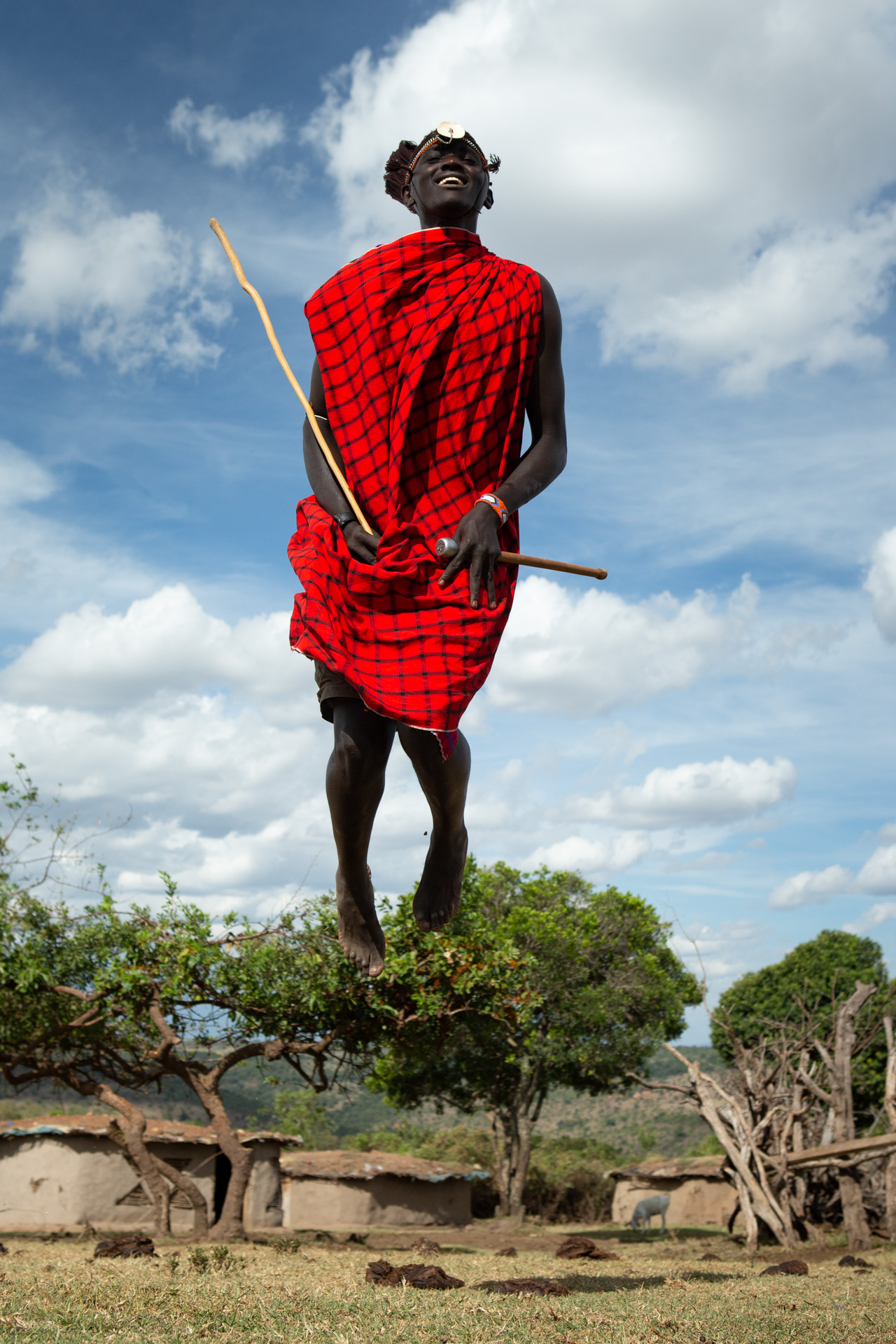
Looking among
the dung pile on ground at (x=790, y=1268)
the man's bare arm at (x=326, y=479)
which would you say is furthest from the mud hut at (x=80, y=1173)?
the man's bare arm at (x=326, y=479)

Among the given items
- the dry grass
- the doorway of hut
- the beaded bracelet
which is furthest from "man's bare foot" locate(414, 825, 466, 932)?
the doorway of hut

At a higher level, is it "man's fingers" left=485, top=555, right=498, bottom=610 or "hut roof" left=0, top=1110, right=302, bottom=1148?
"man's fingers" left=485, top=555, right=498, bottom=610

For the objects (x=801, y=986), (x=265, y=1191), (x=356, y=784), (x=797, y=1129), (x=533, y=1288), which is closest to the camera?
(x=356, y=784)

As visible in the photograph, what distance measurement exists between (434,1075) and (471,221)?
79.2 ft

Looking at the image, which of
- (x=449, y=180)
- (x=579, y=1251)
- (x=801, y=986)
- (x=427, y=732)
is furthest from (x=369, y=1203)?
(x=449, y=180)

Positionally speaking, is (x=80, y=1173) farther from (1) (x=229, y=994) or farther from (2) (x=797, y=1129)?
(2) (x=797, y=1129)

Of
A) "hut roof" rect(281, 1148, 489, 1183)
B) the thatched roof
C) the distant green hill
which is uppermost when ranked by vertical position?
"hut roof" rect(281, 1148, 489, 1183)

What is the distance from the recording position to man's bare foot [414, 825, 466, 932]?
3887 mm

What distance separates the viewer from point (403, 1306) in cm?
743

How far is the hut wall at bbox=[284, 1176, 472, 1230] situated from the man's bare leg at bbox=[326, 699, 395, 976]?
21890 millimetres

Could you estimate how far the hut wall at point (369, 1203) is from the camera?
23.0 metres

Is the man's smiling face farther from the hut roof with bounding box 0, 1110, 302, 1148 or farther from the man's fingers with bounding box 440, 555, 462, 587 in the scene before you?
the hut roof with bounding box 0, 1110, 302, 1148

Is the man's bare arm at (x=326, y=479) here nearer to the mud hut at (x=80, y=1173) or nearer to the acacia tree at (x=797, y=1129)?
the acacia tree at (x=797, y=1129)

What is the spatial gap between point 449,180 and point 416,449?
100 centimetres
